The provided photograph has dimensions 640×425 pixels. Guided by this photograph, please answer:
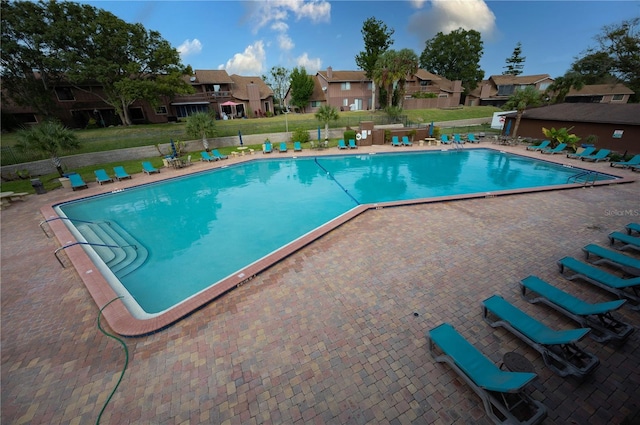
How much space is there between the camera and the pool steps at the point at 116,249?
27.7 ft

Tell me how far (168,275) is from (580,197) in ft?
52.7

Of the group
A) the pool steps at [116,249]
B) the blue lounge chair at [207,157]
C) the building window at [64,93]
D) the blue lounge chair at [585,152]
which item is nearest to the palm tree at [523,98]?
the blue lounge chair at [585,152]

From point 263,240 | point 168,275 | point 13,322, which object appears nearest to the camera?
point 13,322

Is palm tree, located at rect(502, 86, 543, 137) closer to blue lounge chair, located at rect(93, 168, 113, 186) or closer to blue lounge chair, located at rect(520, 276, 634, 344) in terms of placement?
blue lounge chair, located at rect(520, 276, 634, 344)

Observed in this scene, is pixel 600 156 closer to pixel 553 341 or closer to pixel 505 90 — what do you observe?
pixel 553 341

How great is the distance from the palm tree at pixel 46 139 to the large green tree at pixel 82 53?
13.1 m

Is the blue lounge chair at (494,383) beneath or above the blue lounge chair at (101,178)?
beneath

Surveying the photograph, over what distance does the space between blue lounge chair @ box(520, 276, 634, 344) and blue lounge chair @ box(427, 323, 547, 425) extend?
204cm

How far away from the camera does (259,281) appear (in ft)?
21.5

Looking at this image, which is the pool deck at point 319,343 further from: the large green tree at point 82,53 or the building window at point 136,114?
the building window at point 136,114

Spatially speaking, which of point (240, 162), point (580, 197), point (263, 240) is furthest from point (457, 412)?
point (240, 162)

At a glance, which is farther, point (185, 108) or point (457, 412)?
point (185, 108)

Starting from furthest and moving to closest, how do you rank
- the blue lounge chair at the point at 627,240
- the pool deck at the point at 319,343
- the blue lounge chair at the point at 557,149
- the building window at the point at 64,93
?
the building window at the point at 64,93 → the blue lounge chair at the point at 557,149 → the blue lounge chair at the point at 627,240 → the pool deck at the point at 319,343

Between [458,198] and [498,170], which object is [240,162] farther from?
[498,170]
